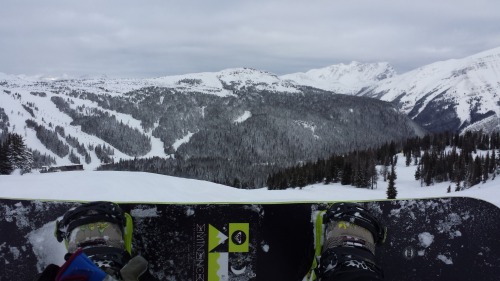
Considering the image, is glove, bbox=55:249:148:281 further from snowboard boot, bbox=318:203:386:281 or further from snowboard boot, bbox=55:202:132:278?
snowboard boot, bbox=318:203:386:281

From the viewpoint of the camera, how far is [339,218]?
367 centimetres

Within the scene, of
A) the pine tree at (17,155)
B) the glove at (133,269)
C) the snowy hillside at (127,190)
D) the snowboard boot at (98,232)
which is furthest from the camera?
the pine tree at (17,155)

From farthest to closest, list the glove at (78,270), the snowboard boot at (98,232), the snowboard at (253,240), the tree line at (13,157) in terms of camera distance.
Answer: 1. the tree line at (13,157)
2. the snowboard at (253,240)
3. the snowboard boot at (98,232)
4. the glove at (78,270)

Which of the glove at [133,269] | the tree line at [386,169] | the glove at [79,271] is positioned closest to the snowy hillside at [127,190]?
the glove at [133,269]

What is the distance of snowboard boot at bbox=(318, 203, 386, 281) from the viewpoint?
10.1ft

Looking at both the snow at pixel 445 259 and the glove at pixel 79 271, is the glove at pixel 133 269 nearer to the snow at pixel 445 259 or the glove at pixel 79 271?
the glove at pixel 79 271

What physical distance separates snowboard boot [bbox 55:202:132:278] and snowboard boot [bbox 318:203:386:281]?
70.0 inches

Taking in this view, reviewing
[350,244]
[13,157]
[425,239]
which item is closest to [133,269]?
[350,244]

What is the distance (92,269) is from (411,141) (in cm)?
10956

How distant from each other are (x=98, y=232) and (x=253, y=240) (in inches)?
60.6

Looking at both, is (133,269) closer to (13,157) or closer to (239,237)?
(239,237)

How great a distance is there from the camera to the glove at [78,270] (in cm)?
244

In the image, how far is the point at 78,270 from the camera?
8.09 ft

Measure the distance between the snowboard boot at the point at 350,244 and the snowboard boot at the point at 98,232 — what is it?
1777mm
